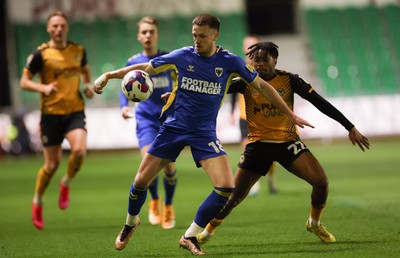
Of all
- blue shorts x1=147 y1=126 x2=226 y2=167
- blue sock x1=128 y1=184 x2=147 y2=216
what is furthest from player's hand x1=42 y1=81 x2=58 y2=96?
blue shorts x1=147 y1=126 x2=226 y2=167

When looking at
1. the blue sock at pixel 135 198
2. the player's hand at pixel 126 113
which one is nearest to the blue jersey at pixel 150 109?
the player's hand at pixel 126 113

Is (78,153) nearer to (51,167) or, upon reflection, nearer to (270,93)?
(51,167)

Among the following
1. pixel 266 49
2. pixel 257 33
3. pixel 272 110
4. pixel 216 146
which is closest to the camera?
pixel 216 146

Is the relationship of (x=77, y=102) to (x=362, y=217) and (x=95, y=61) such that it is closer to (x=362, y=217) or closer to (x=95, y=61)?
(x=362, y=217)

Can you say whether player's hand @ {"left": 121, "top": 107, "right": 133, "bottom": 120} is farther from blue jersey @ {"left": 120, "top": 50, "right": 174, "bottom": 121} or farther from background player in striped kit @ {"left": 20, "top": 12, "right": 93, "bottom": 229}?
background player in striped kit @ {"left": 20, "top": 12, "right": 93, "bottom": 229}

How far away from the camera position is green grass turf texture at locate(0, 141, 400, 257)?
7.20 m

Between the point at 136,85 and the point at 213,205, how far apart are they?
131 cm

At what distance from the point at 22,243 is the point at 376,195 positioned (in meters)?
5.92

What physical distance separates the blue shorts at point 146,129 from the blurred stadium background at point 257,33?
53.9 ft

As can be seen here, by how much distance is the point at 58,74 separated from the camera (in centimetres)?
965

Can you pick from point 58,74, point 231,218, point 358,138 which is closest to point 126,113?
point 58,74

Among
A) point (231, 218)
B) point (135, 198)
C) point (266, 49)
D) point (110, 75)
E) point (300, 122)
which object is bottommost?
point (231, 218)

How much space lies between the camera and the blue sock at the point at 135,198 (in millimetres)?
7004

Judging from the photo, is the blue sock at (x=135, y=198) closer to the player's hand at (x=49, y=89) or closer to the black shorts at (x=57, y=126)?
the player's hand at (x=49, y=89)
